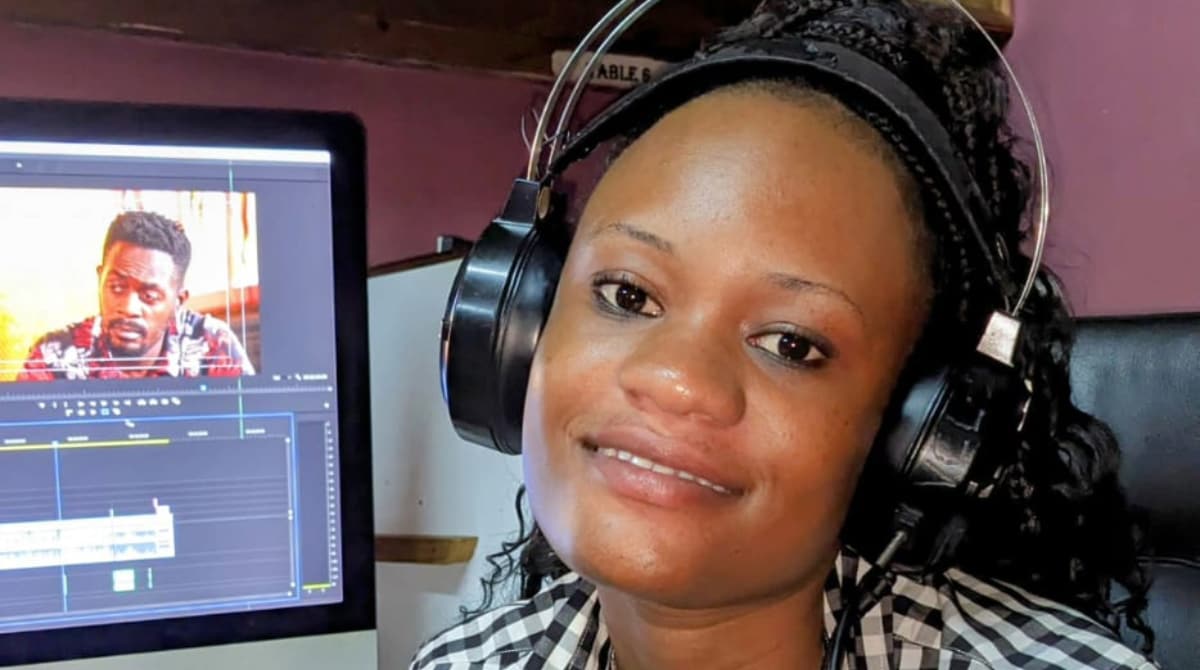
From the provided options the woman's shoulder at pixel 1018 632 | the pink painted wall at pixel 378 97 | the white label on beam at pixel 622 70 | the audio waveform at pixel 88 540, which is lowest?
the woman's shoulder at pixel 1018 632

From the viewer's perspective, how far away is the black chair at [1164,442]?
792mm

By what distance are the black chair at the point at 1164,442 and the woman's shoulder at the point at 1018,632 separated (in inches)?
4.3

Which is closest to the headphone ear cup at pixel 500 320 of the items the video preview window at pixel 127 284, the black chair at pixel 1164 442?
the video preview window at pixel 127 284

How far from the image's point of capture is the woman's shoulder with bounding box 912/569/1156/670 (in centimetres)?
68

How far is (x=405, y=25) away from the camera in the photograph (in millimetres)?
1148

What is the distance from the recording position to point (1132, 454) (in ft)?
2.69

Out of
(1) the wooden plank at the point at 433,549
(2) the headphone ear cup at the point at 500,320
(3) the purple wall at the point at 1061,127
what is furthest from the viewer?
(3) the purple wall at the point at 1061,127

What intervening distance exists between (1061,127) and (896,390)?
910mm

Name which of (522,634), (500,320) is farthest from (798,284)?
(522,634)

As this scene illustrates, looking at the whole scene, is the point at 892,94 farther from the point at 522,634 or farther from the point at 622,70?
the point at 622,70

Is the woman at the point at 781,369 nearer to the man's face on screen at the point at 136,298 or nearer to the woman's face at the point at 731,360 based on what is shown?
the woman's face at the point at 731,360

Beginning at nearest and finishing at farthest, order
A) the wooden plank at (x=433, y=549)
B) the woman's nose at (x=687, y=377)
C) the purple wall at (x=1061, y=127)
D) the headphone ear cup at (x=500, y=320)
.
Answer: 1. the woman's nose at (x=687, y=377)
2. the headphone ear cup at (x=500, y=320)
3. the wooden plank at (x=433, y=549)
4. the purple wall at (x=1061, y=127)

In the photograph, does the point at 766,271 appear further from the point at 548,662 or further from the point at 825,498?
the point at 548,662

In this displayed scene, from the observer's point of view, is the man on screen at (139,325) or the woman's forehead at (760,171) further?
the man on screen at (139,325)
